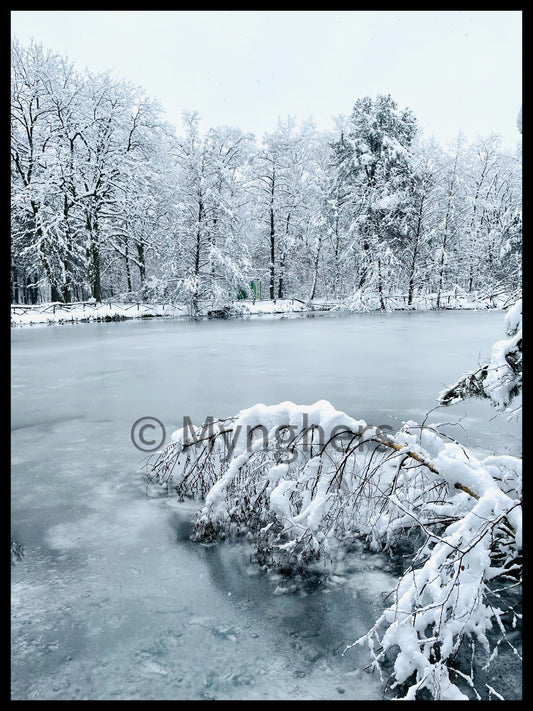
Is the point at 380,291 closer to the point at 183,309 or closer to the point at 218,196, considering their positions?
the point at 218,196

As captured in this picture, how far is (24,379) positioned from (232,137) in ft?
99.1

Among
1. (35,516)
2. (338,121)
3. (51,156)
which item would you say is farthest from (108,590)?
(338,121)

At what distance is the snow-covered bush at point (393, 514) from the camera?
331cm

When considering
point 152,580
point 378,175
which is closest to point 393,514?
point 152,580

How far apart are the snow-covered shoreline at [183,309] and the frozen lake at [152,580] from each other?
18258mm

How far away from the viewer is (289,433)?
5.57 meters

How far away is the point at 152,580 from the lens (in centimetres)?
484

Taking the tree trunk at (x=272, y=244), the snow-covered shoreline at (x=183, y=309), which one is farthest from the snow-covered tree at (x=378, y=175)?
the tree trunk at (x=272, y=244)

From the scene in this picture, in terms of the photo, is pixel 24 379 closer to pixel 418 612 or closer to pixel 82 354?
pixel 82 354

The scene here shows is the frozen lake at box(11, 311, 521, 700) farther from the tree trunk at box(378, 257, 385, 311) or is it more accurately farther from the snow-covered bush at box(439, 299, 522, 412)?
the tree trunk at box(378, 257, 385, 311)

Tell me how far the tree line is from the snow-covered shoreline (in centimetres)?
88

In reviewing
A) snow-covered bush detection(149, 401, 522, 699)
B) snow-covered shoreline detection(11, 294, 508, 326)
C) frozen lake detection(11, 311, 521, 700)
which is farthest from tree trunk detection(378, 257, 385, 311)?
snow-covered bush detection(149, 401, 522, 699)

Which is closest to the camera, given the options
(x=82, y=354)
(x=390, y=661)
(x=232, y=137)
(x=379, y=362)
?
(x=390, y=661)

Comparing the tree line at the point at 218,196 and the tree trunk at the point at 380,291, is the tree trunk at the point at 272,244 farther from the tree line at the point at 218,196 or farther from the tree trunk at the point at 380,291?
the tree trunk at the point at 380,291
